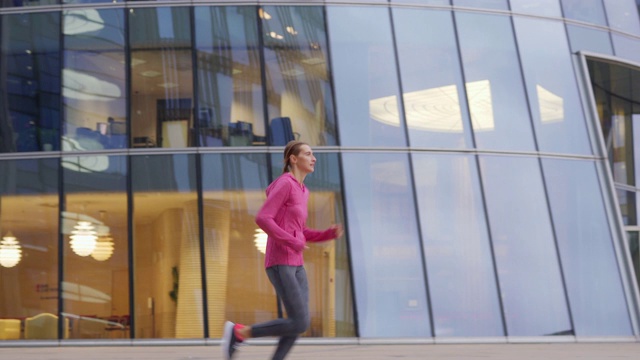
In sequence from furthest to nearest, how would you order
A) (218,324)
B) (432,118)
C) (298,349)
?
1. (432,118)
2. (218,324)
3. (298,349)

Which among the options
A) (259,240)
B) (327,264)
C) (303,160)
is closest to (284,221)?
(303,160)

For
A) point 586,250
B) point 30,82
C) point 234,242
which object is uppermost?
point 30,82

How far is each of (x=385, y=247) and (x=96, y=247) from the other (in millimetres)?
4700

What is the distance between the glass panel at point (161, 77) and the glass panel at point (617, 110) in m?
7.76

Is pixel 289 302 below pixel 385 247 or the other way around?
below

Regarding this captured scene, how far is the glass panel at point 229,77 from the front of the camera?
55.4 ft

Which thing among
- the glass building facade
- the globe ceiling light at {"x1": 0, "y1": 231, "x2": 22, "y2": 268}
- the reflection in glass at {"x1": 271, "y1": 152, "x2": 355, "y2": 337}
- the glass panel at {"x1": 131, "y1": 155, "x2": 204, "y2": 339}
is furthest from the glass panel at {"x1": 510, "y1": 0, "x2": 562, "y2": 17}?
the globe ceiling light at {"x1": 0, "y1": 231, "x2": 22, "y2": 268}

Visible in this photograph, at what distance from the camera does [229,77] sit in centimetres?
1714

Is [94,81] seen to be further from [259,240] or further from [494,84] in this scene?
[494,84]

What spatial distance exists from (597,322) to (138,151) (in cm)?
817

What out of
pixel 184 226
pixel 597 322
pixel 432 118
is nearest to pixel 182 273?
pixel 184 226

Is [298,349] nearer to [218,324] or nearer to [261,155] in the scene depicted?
[218,324]

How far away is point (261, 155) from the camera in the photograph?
1672 centimetres

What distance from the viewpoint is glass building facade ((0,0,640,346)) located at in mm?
16281
